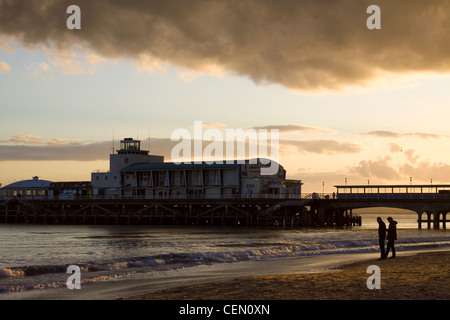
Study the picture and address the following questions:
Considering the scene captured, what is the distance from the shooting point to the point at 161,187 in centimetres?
9419

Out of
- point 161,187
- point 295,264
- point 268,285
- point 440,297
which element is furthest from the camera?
point 161,187

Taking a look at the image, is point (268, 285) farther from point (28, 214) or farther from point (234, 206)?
point (28, 214)

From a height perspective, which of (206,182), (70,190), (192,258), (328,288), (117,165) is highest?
(117,165)

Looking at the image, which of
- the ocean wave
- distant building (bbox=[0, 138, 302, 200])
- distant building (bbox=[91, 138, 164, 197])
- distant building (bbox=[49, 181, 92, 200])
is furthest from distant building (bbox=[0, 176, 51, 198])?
the ocean wave

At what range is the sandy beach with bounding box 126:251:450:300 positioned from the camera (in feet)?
56.7

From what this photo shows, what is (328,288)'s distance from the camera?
18828 mm

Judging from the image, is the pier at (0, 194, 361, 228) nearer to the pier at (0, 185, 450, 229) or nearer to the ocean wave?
the pier at (0, 185, 450, 229)

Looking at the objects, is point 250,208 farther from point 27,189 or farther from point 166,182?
point 27,189

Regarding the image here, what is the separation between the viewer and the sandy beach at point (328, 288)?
17.3 meters

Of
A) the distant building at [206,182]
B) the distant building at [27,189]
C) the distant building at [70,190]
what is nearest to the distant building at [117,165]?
the distant building at [206,182]

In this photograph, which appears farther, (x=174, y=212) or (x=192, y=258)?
(x=174, y=212)

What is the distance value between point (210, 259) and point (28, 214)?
75371mm

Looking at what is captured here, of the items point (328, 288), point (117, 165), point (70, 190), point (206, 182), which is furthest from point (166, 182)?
point (328, 288)
